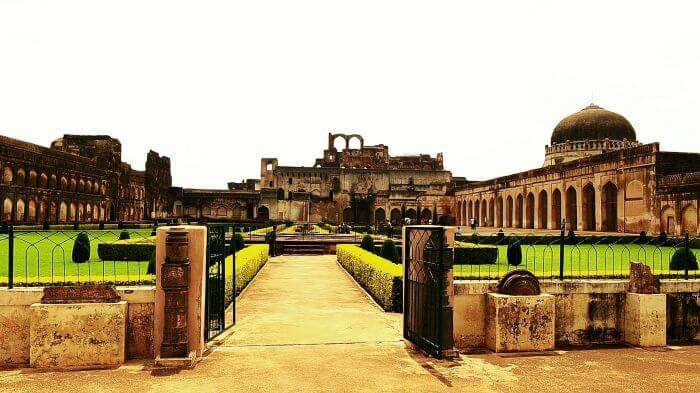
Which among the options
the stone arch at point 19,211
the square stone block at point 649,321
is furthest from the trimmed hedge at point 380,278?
the stone arch at point 19,211

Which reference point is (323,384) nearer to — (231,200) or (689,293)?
(689,293)

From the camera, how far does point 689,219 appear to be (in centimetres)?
2375

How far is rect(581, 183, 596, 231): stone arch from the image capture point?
104 feet

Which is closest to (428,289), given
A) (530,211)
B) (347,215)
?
(530,211)

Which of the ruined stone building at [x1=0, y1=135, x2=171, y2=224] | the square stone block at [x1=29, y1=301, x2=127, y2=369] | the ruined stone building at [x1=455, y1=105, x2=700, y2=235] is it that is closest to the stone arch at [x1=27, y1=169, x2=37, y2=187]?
the ruined stone building at [x1=0, y1=135, x2=171, y2=224]

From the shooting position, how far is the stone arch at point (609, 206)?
97.7ft

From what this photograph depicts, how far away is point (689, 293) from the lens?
21.7 feet

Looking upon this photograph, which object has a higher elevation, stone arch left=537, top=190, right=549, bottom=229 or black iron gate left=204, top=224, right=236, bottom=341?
stone arch left=537, top=190, right=549, bottom=229

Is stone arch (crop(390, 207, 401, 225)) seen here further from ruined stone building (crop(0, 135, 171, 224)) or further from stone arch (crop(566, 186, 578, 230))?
ruined stone building (crop(0, 135, 171, 224))

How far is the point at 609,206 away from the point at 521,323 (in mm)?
27590

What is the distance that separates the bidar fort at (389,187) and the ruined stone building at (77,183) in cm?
10

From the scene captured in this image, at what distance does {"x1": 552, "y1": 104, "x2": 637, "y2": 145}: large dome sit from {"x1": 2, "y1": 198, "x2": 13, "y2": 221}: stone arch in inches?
1859

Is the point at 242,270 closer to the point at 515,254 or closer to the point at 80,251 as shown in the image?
the point at 80,251

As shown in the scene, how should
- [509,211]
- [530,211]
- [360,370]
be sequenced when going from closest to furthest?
→ 1. [360,370]
2. [530,211]
3. [509,211]
